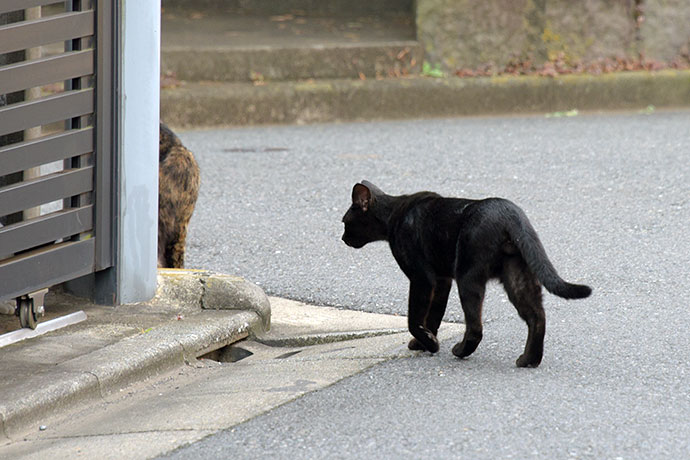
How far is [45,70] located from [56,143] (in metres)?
0.31

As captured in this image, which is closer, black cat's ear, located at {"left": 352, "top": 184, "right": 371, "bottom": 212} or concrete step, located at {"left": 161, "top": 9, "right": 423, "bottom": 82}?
black cat's ear, located at {"left": 352, "top": 184, "right": 371, "bottom": 212}

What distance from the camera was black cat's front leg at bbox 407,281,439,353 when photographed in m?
4.24

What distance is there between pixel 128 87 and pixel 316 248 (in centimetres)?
200

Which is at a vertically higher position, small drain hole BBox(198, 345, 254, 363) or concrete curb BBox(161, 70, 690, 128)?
concrete curb BBox(161, 70, 690, 128)

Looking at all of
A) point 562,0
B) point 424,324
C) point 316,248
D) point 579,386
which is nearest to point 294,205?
point 316,248

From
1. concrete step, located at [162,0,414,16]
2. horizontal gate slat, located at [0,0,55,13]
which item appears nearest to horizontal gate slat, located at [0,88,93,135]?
horizontal gate slat, located at [0,0,55,13]

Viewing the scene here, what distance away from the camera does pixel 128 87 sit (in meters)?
4.70

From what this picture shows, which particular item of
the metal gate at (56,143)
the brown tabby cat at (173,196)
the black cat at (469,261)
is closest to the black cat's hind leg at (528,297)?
the black cat at (469,261)

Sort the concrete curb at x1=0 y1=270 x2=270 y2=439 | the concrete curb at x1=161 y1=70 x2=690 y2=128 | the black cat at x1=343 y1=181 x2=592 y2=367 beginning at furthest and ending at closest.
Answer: the concrete curb at x1=161 y1=70 x2=690 y2=128 → the black cat at x1=343 y1=181 x2=592 y2=367 → the concrete curb at x1=0 y1=270 x2=270 y2=439

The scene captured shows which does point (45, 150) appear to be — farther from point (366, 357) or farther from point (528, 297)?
point (528, 297)

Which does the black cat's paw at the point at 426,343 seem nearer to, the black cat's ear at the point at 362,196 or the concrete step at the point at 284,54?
the black cat's ear at the point at 362,196

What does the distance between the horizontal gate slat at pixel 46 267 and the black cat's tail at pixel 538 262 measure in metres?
1.94

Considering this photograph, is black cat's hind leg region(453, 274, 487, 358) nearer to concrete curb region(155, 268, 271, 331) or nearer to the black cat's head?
the black cat's head

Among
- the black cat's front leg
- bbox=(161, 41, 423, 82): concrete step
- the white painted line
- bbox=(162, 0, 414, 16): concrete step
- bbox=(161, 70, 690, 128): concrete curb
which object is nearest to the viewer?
the black cat's front leg
